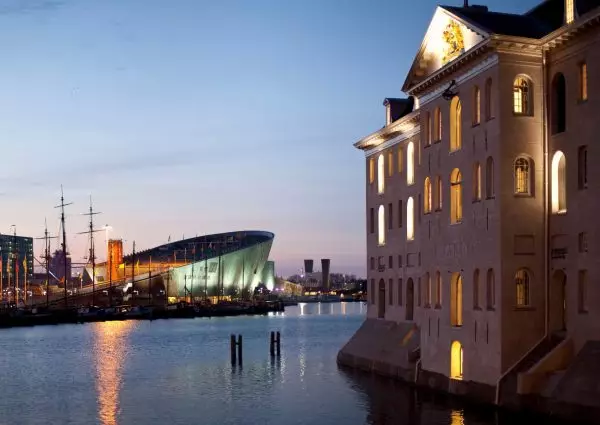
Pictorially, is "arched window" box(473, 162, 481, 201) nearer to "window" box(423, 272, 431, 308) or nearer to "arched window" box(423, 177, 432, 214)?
"arched window" box(423, 177, 432, 214)

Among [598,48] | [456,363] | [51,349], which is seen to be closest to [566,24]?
[598,48]

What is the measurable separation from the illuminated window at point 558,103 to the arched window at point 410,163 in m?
16.7

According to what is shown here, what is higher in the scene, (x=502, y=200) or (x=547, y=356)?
(x=502, y=200)

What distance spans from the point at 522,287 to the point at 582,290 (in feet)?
9.19

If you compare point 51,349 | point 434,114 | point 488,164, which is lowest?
point 51,349

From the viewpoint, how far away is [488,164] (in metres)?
38.5

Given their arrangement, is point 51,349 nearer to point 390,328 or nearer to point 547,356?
point 390,328

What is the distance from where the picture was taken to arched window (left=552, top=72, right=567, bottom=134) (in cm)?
3725

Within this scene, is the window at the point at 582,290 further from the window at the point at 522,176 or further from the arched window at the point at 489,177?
the arched window at the point at 489,177

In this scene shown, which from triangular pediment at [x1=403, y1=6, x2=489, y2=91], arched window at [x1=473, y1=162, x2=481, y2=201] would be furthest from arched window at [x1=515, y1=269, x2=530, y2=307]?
triangular pediment at [x1=403, y1=6, x2=489, y2=91]

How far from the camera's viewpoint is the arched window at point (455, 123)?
41.7m

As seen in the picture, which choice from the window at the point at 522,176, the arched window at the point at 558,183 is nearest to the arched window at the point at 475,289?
the window at the point at 522,176

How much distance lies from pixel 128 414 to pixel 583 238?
69.3 ft

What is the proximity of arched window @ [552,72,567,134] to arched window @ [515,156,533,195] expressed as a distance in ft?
5.32
